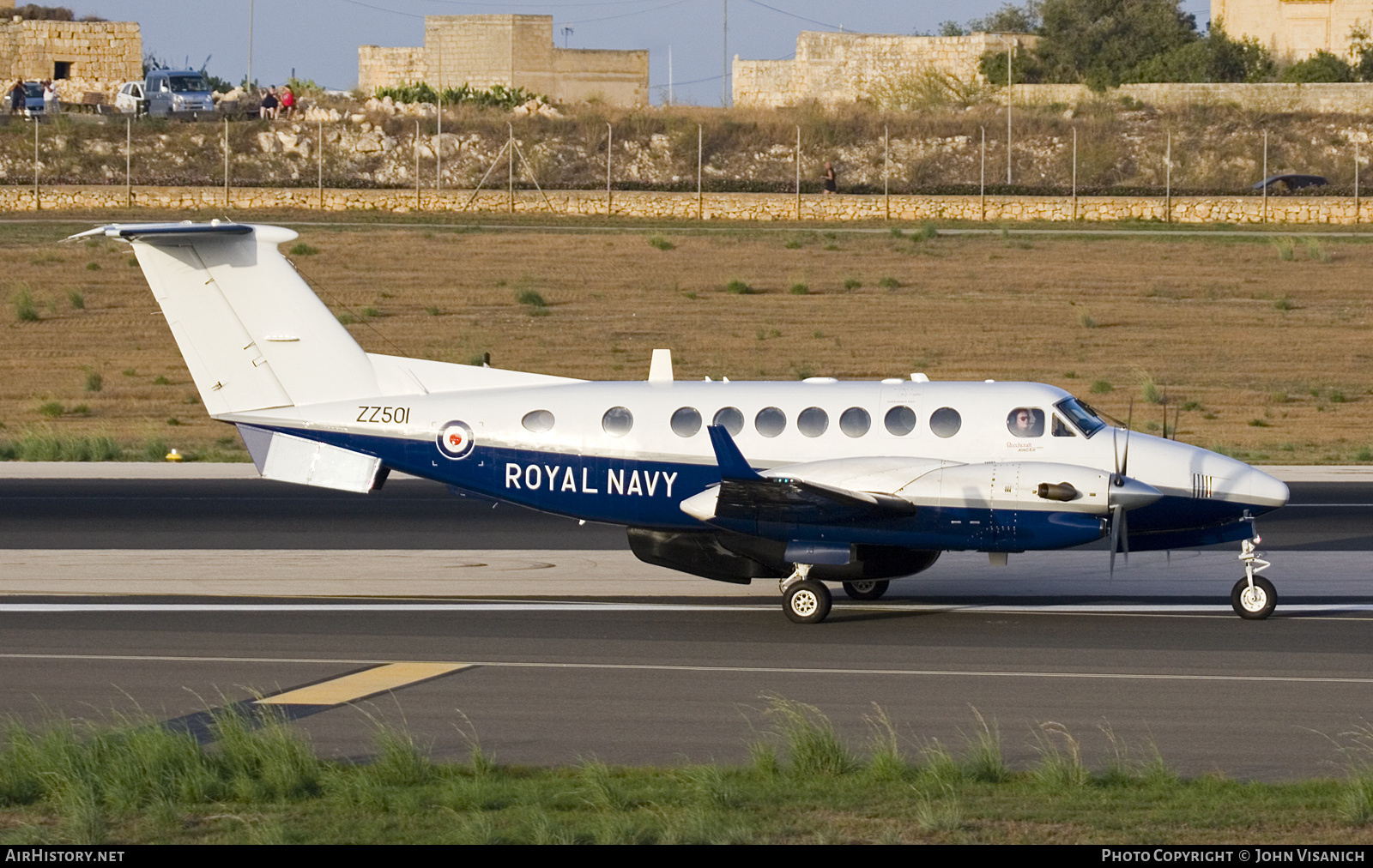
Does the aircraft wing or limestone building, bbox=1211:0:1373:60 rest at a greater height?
limestone building, bbox=1211:0:1373:60

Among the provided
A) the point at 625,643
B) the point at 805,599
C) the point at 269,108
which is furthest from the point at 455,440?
the point at 269,108

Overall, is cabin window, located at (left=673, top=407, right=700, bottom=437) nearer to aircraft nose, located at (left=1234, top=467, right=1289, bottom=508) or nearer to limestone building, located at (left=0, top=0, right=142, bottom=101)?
aircraft nose, located at (left=1234, top=467, right=1289, bottom=508)

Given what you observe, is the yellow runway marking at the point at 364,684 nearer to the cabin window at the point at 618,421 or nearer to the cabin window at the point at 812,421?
the cabin window at the point at 618,421

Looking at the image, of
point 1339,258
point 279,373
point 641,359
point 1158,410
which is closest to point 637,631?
point 279,373

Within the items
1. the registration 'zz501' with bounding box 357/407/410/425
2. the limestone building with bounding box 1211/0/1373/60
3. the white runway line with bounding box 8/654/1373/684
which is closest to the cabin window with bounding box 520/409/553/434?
the registration 'zz501' with bounding box 357/407/410/425

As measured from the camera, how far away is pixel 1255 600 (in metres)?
15.7

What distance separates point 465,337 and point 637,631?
97.4ft

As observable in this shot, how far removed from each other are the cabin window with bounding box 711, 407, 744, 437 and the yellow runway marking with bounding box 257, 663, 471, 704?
4193 millimetres

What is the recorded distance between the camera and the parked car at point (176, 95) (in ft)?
244

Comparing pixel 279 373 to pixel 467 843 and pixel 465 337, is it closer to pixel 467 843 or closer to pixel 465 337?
pixel 467 843

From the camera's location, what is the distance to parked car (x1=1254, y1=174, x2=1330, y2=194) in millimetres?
63969

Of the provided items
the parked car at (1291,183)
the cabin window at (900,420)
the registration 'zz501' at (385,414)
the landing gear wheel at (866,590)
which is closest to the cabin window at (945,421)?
the cabin window at (900,420)

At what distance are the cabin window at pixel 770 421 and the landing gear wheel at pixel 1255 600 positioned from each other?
471cm

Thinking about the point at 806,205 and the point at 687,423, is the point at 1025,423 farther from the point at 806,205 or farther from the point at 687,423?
the point at 806,205
